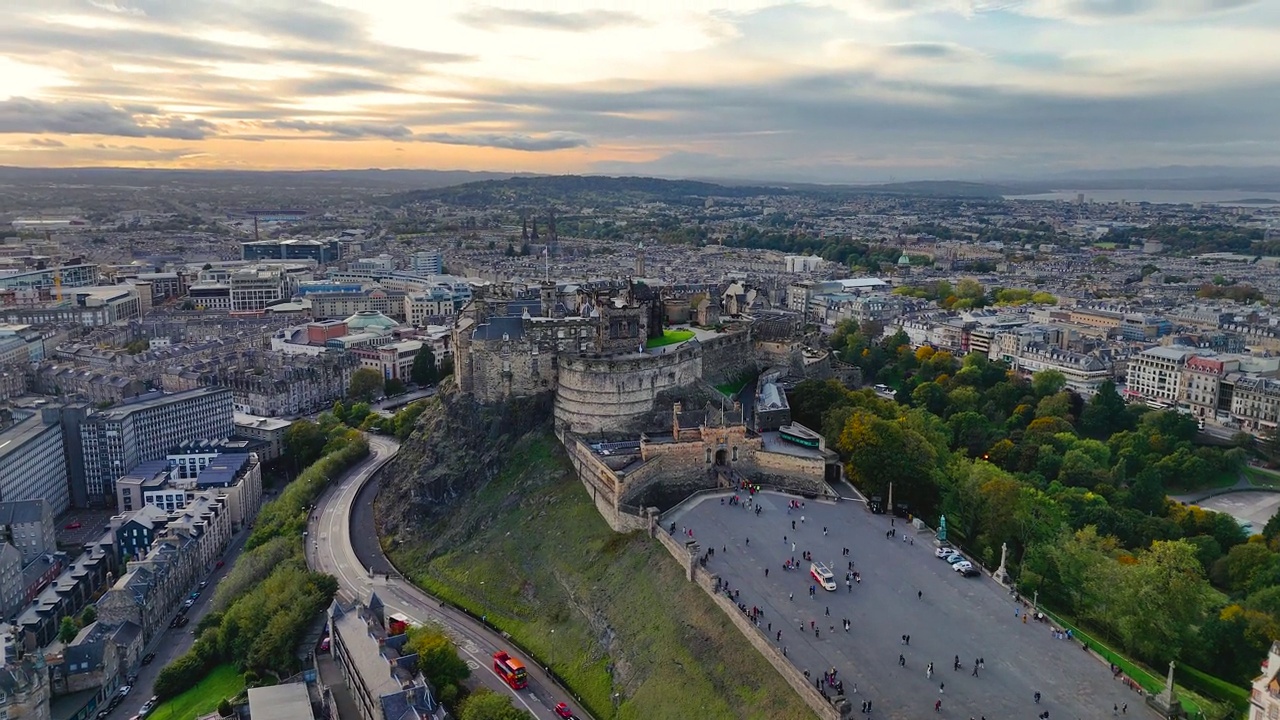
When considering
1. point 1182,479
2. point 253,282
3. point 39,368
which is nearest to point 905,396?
point 1182,479

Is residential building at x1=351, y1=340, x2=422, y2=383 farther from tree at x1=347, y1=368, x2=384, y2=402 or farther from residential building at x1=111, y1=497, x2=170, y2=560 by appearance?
residential building at x1=111, y1=497, x2=170, y2=560

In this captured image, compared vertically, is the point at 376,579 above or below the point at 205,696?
above

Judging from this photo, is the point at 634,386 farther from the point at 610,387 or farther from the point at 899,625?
the point at 899,625

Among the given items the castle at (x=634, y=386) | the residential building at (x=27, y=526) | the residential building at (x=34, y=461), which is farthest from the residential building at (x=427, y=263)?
the residential building at (x=27, y=526)

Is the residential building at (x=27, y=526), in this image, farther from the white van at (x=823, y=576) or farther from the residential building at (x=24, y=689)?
the white van at (x=823, y=576)

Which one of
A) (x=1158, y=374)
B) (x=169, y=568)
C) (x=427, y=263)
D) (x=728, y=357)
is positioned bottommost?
(x=169, y=568)

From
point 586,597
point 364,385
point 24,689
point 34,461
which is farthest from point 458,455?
point 364,385

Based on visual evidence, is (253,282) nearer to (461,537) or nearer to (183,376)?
(183,376)
